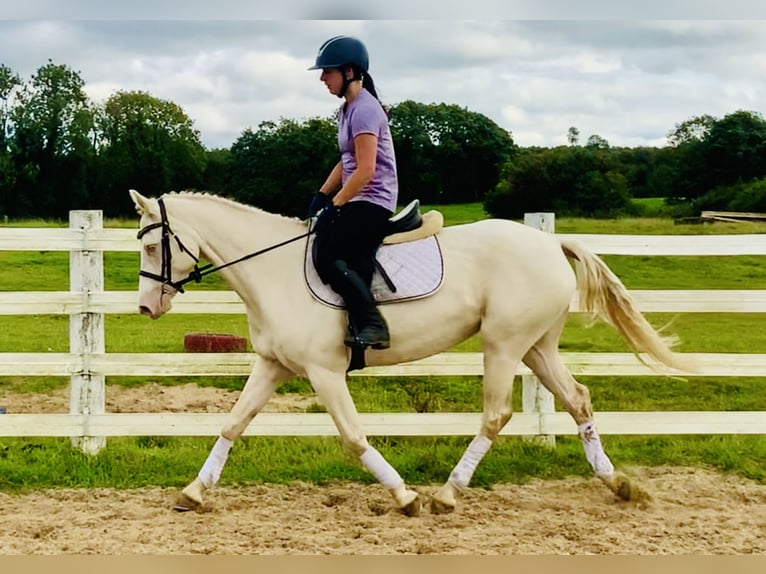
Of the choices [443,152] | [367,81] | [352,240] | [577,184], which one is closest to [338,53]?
[367,81]

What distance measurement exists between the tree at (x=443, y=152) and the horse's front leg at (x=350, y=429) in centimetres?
303

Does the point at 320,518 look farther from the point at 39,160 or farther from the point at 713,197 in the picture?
the point at 713,197

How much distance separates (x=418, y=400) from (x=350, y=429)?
9.40 feet

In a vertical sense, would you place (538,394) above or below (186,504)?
above

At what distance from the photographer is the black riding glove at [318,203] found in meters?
4.37

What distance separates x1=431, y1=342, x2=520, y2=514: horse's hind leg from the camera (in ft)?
14.2

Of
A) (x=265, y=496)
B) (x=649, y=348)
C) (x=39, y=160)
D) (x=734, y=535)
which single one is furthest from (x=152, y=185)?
(x=734, y=535)

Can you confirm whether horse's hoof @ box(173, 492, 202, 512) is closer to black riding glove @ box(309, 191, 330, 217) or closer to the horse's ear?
the horse's ear

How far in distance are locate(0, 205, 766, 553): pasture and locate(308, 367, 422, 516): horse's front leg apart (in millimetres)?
124

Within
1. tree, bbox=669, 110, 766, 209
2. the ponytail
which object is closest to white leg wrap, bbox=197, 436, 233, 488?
the ponytail

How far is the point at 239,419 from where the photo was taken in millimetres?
4301

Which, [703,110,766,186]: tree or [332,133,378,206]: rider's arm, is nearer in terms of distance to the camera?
[332,133,378,206]: rider's arm

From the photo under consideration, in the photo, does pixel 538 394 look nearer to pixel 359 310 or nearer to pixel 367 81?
pixel 359 310

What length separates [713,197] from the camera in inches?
568
